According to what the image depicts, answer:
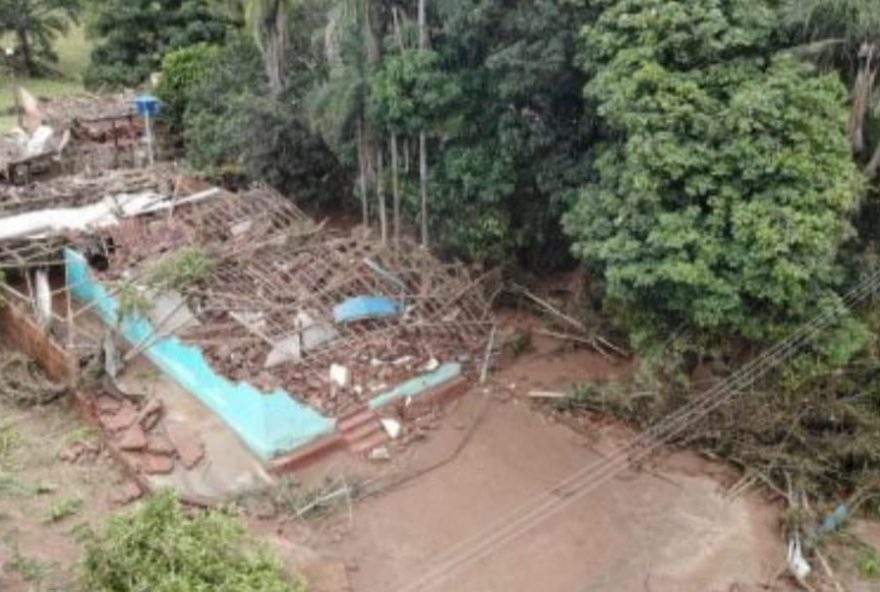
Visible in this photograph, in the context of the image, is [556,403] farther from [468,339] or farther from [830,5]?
[830,5]

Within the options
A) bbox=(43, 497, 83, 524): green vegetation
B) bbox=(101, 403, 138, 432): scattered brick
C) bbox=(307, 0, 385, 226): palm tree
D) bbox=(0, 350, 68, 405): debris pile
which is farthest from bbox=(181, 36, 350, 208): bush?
bbox=(43, 497, 83, 524): green vegetation

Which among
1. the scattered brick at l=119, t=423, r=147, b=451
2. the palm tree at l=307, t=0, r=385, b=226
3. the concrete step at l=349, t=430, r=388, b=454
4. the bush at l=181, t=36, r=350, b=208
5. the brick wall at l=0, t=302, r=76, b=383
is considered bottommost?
the concrete step at l=349, t=430, r=388, b=454

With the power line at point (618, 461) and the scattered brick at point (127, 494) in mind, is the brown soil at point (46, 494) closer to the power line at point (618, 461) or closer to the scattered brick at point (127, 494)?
the scattered brick at point (127, 494)

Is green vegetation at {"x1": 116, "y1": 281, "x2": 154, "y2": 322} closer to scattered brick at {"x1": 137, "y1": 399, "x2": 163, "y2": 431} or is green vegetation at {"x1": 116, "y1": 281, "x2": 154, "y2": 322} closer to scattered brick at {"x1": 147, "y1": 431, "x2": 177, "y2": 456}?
scattered brick at {"x1": 137, "y1": 399, "x2": 163, "y2": 431}

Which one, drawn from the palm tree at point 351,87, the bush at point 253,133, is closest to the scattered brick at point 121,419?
the palm tree at point 351,87

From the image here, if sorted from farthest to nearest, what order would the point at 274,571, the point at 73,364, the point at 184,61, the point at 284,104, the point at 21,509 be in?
1. the point at 184,61
2. the point at 284,104
3. the point at 73,364
4. the point at 21,509
5. the point at 274,571

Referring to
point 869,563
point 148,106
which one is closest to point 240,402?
point 869,563

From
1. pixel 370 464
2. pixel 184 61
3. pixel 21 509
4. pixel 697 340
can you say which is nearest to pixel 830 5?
pixel 697 340
